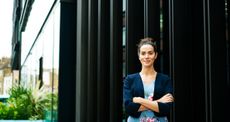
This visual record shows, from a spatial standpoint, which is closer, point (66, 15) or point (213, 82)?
point (213, 82)

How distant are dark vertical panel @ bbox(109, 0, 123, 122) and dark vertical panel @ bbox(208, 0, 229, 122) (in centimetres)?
242

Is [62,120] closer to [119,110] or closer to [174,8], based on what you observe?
[119,110]

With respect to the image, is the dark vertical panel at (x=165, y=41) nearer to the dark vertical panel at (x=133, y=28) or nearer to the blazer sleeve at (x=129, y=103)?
the dark vertical panel at (x=133, y=28)

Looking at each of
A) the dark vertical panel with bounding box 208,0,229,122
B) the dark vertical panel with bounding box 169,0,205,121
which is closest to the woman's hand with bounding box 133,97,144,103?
the dark vertical panel with bounding box 208,0,229,122

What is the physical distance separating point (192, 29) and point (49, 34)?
639 centimetres

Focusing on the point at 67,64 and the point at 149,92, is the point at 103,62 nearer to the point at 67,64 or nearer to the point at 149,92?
the point at 67,64

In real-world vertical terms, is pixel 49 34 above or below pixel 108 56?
above

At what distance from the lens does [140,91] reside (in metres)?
3.43

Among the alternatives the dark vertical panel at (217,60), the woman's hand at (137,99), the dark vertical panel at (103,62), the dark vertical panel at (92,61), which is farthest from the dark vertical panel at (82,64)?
the woman's hand at (137,99)

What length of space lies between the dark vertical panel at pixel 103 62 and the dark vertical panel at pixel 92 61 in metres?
0.28

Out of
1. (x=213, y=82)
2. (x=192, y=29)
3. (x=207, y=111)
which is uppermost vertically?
(x=192, y=29)

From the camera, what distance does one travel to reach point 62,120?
792cm

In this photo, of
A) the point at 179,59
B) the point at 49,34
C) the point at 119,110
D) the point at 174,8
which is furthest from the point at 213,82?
the point at 49,34

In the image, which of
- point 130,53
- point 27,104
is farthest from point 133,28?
point 27,104
